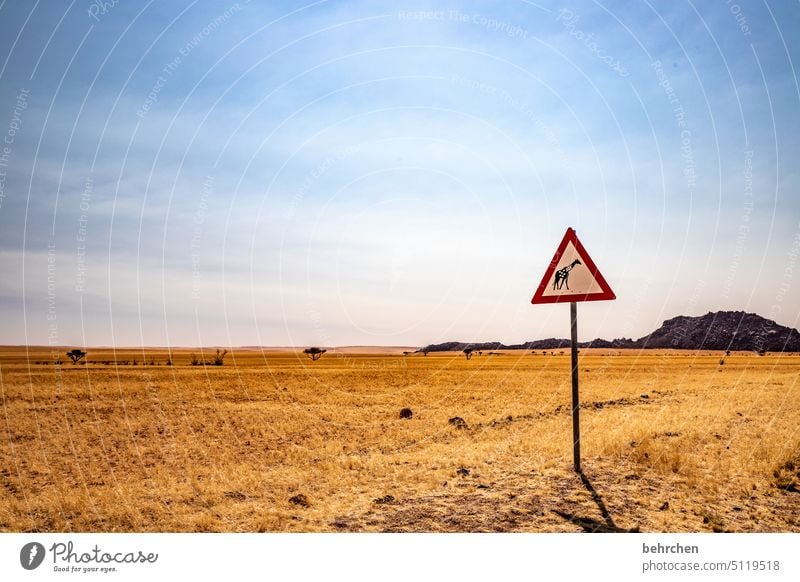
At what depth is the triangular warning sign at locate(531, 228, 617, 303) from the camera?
7172mm

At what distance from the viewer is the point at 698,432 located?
35.9 ft

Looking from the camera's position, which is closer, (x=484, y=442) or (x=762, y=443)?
(x=762, y=443)

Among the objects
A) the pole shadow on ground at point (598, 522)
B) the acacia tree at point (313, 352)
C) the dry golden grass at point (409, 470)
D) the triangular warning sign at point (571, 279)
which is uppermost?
the triangular warning sign at point (571, 279)

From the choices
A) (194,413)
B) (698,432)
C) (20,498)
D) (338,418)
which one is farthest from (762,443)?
(194,413)

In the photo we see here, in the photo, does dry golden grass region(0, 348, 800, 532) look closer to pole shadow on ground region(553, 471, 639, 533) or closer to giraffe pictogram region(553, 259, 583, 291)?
pole shadow on ground region(553, 471, 639, 533)

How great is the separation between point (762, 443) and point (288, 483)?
8.89 meters

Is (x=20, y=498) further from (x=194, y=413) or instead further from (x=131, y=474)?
(x=194, y=413)

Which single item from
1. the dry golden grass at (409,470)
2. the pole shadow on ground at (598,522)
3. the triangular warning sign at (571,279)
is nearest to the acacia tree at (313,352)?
the dry golden grass at (409,470)
